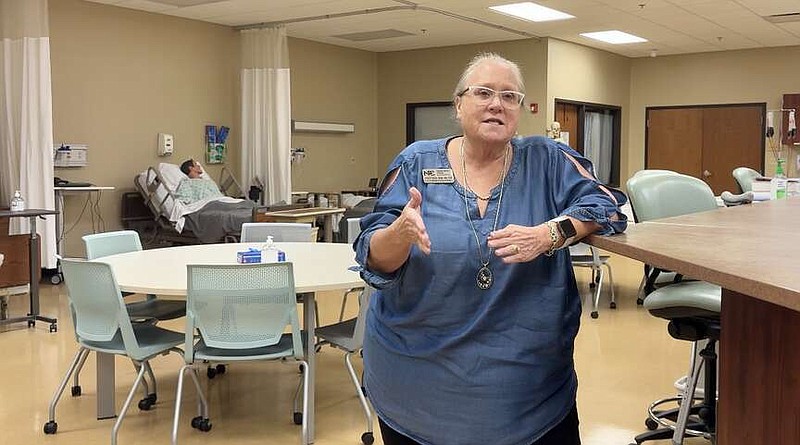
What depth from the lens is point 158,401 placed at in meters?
4.22

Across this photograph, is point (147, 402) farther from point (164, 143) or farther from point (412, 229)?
point (164, 143)

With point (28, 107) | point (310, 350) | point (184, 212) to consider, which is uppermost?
point (28, 107)

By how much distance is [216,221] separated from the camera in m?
8.02

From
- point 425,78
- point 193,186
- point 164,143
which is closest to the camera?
point 193,186

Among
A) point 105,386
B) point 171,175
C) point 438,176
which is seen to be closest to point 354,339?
point 105,386

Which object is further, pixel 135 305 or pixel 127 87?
pixel 127 87

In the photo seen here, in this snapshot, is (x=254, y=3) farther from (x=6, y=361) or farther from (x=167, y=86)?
(x=6, y=361)

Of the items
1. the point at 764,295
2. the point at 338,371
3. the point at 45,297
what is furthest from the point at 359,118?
the point at 764,295

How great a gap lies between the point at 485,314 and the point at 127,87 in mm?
7811

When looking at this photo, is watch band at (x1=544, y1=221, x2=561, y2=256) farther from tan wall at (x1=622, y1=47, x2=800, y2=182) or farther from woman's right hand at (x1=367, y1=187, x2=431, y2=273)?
tan wall at (x1=622, y1=47, x2=800, y2=182)

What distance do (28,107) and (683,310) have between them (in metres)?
6.27

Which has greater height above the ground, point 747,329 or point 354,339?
point 747,329

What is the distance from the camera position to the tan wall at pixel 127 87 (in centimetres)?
827

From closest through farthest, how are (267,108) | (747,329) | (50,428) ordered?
(747,329) < (50,428) < (267,108)
